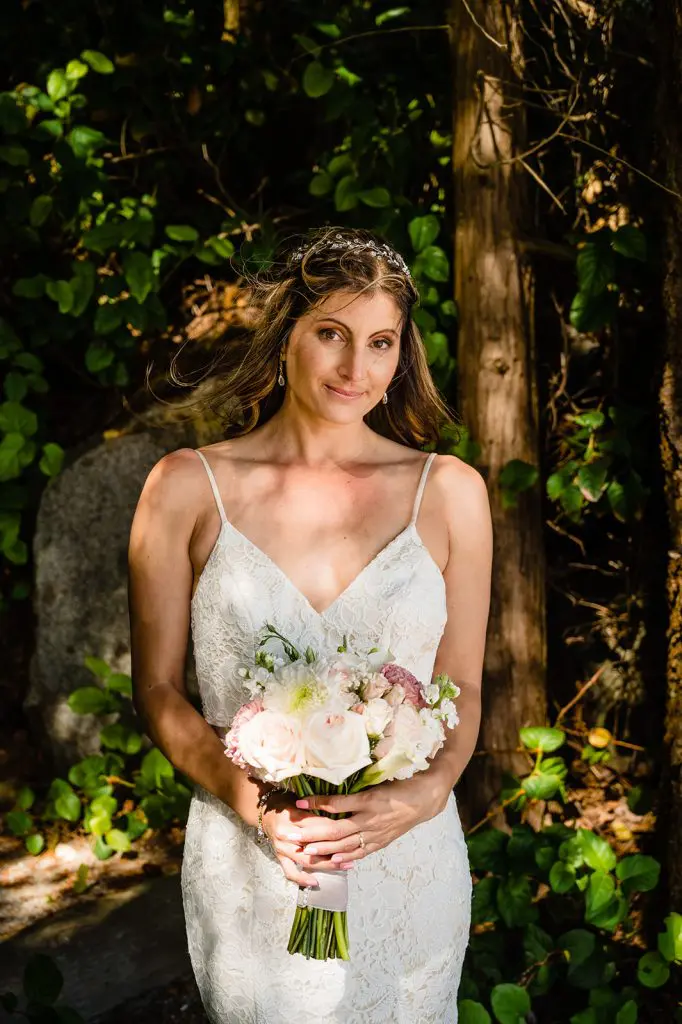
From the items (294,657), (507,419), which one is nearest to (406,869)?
(294,657)

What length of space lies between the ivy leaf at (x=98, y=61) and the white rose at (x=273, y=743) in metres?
3.05

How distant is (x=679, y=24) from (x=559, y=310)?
3.29 feet

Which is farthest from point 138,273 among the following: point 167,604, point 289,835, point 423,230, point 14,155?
point 289,835

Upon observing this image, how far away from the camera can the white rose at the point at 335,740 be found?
1.65m

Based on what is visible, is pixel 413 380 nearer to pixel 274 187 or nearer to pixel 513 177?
pixel 513 177

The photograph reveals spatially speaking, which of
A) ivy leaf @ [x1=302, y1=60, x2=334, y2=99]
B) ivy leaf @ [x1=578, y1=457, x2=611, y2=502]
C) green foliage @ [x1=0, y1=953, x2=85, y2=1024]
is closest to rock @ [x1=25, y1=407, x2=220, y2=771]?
ivy leaf @ [x1=302, y1=60, x2=334, y2=99]

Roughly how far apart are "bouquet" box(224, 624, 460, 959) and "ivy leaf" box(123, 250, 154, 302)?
91.8 inches

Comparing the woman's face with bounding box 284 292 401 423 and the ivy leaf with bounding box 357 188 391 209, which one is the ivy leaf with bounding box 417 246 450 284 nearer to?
the ivy leaf with bounding box 357 188 391 209

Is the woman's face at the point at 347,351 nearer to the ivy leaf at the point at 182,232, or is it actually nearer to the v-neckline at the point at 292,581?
the v-neckline at the point at 292,581

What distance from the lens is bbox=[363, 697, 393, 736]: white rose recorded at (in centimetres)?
170

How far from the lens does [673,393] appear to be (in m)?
2.98

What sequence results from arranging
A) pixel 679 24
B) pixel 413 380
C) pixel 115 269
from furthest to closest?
pixel 115 269
pixel 679 24
pixel 413 380

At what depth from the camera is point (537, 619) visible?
3.47 m

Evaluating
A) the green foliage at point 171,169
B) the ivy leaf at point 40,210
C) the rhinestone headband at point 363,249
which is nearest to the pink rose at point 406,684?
the rhinestone headband at point 363,249
